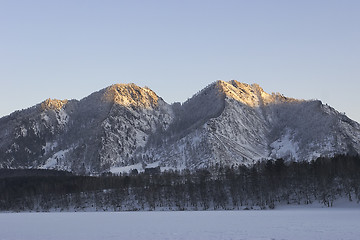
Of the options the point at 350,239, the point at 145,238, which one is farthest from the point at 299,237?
the point at 145,238

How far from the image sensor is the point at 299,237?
209 ft

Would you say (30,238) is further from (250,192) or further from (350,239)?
(250,192)

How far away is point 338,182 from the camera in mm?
178000

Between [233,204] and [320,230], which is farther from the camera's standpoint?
[233,204]

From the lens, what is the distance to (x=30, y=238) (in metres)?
71.4

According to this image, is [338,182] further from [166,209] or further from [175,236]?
[175,236]

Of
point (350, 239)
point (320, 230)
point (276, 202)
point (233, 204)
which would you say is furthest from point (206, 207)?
point (350, 239)

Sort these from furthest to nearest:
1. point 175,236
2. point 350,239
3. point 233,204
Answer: point 233,204 < point 175,236 < point 350,239

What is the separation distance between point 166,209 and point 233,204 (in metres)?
31.7

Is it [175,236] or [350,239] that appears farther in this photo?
[175,236]

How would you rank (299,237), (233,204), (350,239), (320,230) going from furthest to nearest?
(233,204), (320,230), (299,237), (350,239)

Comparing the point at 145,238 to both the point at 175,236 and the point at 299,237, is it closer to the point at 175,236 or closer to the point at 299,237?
the point at 175,236

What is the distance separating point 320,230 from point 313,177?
114946 millimetres

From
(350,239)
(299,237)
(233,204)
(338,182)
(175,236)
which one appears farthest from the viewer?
(233,204)
